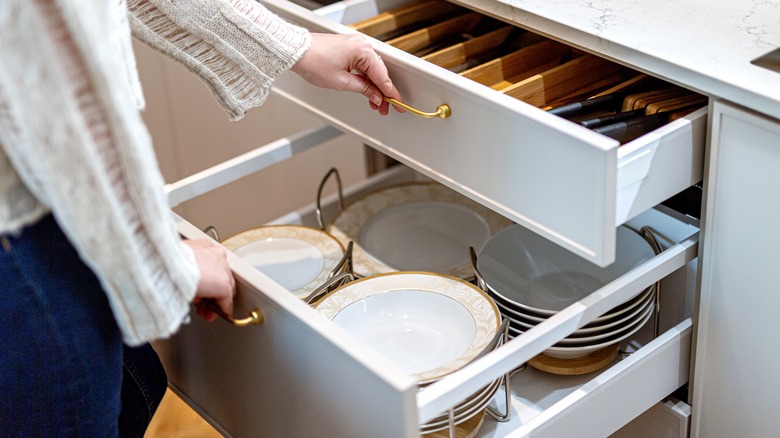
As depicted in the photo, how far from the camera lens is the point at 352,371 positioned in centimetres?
90

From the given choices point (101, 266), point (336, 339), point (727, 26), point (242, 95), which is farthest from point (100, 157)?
point (727, 26)

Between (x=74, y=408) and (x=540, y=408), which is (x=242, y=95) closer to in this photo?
(x=74, y=408)

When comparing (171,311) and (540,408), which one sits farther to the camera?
(540,408)

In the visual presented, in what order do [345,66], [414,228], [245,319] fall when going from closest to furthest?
[245,319]
[345,66]
[414,228]

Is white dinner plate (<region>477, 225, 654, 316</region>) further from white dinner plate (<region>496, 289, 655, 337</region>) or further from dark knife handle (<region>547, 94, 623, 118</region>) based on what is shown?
dark knife handle (<region>547, 94, 623, 118</region>)

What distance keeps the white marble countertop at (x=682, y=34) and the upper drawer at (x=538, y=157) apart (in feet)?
0.19

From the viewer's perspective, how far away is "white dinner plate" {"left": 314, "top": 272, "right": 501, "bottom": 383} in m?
1.14

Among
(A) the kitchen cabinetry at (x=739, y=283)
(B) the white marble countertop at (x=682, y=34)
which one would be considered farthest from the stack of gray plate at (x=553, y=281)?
(B) the white marble countertop at (x=682, y=34)

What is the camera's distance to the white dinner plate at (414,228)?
1448 mm

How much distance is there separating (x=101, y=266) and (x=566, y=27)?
0.58 metres

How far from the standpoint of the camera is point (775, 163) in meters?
0.94

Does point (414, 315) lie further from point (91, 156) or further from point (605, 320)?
point (91, 156)

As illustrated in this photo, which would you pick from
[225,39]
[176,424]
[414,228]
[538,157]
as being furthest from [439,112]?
[176,424]

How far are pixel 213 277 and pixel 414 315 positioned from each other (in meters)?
0.34
